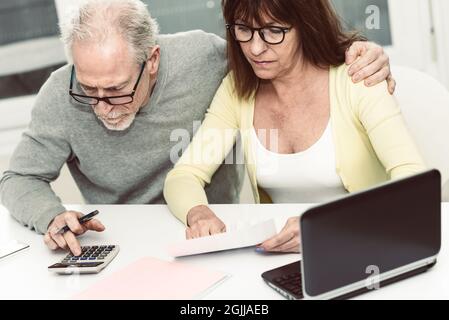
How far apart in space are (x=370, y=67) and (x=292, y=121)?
24 cm

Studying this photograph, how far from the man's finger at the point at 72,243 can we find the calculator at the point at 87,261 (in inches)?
0.4

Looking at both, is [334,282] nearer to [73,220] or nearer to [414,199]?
[414,199]

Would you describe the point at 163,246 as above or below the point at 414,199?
below

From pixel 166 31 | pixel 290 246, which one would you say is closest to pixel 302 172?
pixel 290 246

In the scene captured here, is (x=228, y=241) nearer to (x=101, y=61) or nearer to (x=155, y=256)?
(x=155, y=256)

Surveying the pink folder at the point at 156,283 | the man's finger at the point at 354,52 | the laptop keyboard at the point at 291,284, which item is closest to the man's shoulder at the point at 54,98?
the pink folder at the point at 156,283

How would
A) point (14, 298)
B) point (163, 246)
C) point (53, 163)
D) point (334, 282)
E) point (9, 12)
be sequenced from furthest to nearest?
point (9, 12)
point (53, 163)
point (163, 246)
point (14, 298)
point (334, 282)

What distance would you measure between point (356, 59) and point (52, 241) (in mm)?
836

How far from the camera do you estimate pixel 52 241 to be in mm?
1370

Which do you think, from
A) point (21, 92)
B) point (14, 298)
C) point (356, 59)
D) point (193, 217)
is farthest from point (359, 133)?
point (21, 92)

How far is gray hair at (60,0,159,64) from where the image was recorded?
148 centimetres

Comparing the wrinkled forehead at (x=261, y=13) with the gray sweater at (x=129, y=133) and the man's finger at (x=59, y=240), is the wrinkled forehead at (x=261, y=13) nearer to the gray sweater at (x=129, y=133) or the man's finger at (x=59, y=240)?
the gray sweater at (x=129, y=133)

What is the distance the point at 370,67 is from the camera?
4.88 ft

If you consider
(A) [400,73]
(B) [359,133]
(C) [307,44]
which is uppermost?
(C) [307,44]
